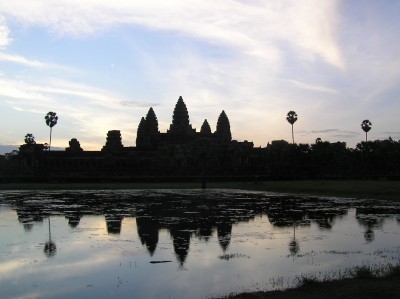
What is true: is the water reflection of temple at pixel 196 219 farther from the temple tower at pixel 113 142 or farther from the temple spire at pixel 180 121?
the temple spire at pixel 180 121

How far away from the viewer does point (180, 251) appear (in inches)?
654

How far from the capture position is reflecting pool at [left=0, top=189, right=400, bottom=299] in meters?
12.0

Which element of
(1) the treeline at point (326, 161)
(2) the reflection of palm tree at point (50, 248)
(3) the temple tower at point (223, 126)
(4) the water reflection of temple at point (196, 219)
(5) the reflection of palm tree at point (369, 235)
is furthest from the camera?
(3) the temple tower at point (223, 126)

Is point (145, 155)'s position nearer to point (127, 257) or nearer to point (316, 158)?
point (316, 158)

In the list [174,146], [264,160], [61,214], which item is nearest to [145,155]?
[174,146]

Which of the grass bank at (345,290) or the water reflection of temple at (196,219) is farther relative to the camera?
the water reflection of temple at (196,219)

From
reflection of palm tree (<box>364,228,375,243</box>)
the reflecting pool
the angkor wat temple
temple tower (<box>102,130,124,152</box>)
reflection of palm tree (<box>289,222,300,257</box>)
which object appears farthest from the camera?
temple tower (<box>102,130,124,152</box>)

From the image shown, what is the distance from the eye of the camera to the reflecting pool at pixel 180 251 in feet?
39.5

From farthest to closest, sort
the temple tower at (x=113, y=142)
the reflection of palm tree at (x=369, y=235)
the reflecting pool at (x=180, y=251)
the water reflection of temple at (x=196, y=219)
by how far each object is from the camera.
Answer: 1. the temple tower at (x=113, y=142)
2. the water reflection of temple at (x=196, y=219)
3. the reflection of palm tree at (x=369, y=235)
4. the reflecting pool at (x=180, y=251)

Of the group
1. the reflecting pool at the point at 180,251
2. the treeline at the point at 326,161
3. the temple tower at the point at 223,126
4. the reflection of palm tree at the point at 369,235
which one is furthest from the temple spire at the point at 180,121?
the reflection of palm tree at the point at 369,235

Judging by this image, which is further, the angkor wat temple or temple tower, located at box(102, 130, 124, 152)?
temple tower, located at box(102, 130, 124, 152)

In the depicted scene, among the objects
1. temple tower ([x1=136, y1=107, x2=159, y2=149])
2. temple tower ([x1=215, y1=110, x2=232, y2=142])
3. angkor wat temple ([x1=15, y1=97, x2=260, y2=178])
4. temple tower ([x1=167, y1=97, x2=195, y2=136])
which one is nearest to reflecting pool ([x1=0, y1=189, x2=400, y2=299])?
angkor wat temple ([x1=15, y1=97, x2=260, y2=178])

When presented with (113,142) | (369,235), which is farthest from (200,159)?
(369,235)

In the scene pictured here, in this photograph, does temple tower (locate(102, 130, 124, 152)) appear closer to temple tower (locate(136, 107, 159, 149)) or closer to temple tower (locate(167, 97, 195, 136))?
temple tower (locate(136, 107, 159, 149))
